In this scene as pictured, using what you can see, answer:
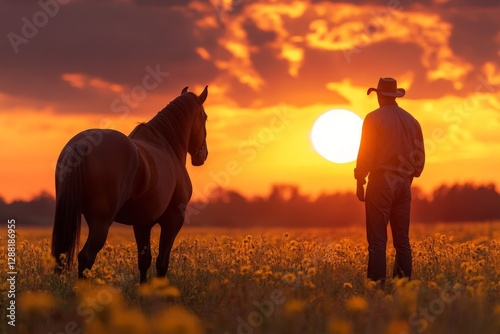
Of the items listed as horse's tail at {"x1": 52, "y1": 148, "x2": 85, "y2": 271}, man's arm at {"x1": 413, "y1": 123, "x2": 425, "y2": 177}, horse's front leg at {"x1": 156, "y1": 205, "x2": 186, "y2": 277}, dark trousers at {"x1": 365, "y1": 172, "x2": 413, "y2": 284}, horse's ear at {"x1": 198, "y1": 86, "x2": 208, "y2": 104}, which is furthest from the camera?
horse's ear at {"x1": 198, "y1": 86, "x2": 208, "y2": 104}

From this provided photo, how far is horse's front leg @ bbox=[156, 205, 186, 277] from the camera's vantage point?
9875 mm

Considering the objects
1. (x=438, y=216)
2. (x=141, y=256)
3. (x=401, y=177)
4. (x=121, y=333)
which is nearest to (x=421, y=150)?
(x=401, y=177)

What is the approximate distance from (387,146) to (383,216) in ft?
3.09

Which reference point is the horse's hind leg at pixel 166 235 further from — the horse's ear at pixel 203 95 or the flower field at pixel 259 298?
the horse's ear at pixel 203 95

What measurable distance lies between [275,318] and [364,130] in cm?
447

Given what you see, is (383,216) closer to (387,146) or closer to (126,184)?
(387,146)

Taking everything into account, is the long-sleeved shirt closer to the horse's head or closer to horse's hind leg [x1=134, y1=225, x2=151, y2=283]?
the horse's head


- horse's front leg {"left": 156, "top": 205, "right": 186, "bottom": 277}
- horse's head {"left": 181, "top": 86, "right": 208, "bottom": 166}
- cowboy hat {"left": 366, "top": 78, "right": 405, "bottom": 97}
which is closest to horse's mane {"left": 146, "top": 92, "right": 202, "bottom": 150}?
horse's head {"left": 181, "top": 86, "right": 208, "bottom": 166}

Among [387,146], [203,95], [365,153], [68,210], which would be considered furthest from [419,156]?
[68,210]

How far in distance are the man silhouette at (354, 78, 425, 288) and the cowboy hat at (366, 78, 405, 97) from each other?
58mm

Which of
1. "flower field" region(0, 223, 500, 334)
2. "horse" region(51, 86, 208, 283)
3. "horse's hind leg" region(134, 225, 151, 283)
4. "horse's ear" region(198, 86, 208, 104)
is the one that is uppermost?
"horse's ear" region(198, 86, 208, 104)

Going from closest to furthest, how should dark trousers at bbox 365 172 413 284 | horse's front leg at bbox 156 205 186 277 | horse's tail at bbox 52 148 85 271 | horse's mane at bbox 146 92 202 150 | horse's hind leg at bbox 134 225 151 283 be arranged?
1. horse's tail at bbox 52 148 85 271
2. dark trousers at bbox 365 172 413 284
3. horse's front leg at bbox 156 205 186 277
4. horse's hind leg at bbox 134 225 151 283
5. horse's mane at bbox 146 92 202 150

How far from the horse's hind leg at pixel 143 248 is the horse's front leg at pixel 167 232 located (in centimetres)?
19

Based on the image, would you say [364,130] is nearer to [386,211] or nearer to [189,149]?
[386,211]
